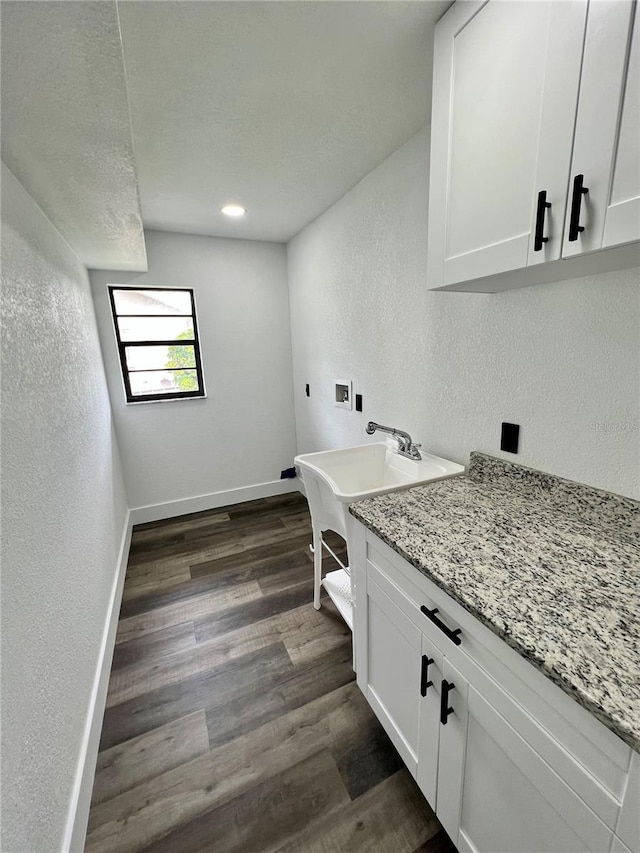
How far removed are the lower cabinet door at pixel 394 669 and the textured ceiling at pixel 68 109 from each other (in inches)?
61.1

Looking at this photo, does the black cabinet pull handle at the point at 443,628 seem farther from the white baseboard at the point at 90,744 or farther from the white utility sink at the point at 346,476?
the white baseboard at the point at 90,744

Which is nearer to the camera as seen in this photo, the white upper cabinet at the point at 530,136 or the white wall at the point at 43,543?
the white upper cabinet at the point at 530,136

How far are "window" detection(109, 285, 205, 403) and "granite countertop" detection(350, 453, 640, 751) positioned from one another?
8.01 feet

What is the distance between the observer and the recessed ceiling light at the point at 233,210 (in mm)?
2269

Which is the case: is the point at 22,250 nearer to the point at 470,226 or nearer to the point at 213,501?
the point at 470,226

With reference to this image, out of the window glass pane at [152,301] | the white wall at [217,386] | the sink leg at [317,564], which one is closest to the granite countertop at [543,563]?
the sink leg at [317,564]

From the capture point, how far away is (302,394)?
3.29m

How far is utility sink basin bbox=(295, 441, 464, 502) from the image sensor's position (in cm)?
156

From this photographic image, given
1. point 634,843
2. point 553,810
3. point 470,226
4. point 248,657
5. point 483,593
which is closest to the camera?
point 634,843

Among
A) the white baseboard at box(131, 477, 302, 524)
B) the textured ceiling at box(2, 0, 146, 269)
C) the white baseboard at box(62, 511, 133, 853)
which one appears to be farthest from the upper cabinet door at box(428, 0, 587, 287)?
the white baseboard at box(131, 477, 302, 524)

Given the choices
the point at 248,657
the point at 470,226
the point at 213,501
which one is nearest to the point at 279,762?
the point at 248,657

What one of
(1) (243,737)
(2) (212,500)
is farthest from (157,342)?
(1) (243,737)

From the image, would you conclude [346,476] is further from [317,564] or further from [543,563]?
[543,563]

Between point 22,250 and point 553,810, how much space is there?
6.76 ft
